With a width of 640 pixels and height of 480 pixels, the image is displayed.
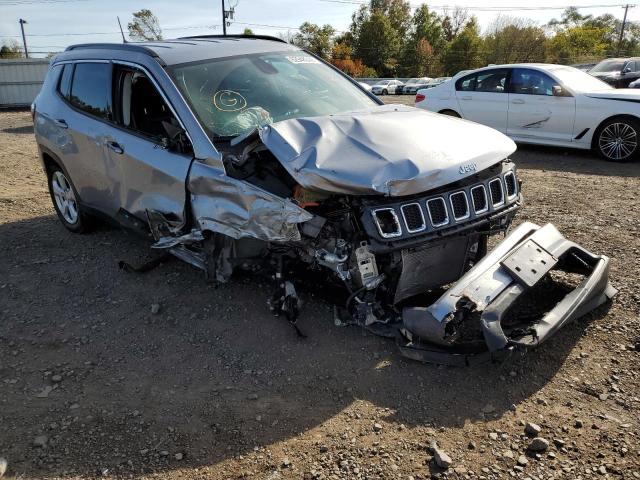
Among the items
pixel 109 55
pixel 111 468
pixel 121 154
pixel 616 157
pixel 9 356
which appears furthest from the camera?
pixel 616 157

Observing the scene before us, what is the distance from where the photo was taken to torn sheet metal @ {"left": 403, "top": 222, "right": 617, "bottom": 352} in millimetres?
2934

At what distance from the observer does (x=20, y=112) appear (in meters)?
22.0

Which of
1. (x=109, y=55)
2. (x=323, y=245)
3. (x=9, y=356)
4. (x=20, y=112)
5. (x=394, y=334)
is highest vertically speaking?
(x=109, y=55)

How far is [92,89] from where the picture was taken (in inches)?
193

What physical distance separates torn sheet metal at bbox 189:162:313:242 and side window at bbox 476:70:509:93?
297 inches

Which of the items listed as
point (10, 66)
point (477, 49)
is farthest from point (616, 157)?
point (477, 49)

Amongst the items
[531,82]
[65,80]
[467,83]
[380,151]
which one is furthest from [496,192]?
[467,83]

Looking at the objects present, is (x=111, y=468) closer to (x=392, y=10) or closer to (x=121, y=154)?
(x=121, y=154)

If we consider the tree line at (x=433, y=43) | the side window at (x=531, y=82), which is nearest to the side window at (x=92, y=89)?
the side window at (x=531, y=82)

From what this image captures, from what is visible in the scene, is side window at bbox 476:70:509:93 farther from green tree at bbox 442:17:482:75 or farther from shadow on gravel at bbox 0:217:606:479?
green tree at bbox 442:17:482:75

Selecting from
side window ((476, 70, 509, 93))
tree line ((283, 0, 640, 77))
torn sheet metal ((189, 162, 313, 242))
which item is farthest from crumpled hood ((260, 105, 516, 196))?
tree line ((283, 0, 640, 77))

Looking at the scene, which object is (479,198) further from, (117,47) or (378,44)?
(378,44)

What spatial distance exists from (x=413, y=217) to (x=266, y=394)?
132cm

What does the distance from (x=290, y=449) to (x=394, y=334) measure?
3.38 ft
